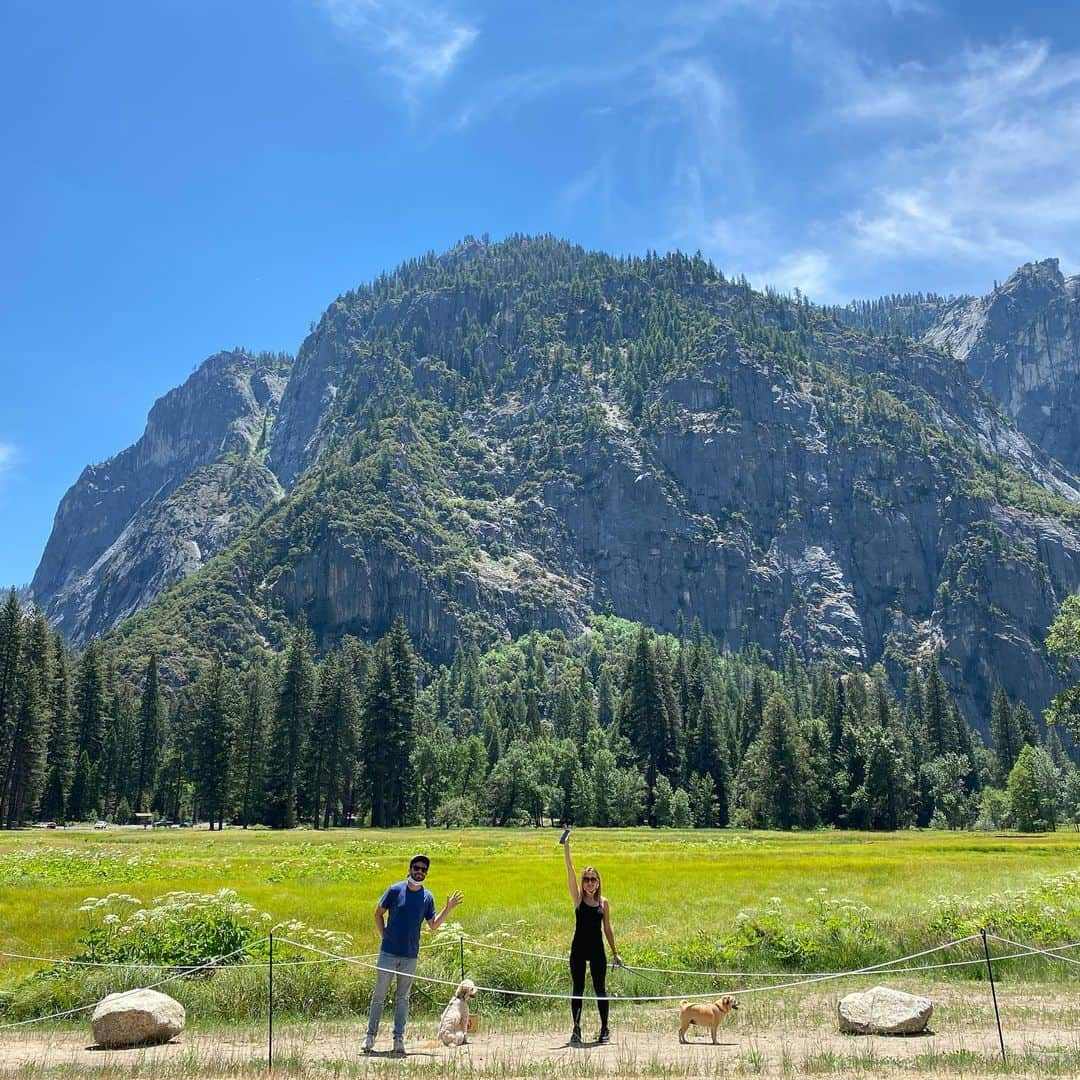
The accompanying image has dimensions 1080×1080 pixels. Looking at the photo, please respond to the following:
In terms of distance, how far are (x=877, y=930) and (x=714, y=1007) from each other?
1187 cm

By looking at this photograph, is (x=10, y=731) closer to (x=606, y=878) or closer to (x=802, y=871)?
(x=606, y=878)

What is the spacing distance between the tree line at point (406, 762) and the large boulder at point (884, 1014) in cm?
8233

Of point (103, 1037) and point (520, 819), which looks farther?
point (520, 819)

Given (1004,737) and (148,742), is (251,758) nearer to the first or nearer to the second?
(148,742)

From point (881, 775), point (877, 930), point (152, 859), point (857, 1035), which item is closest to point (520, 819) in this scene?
point (881, 775)

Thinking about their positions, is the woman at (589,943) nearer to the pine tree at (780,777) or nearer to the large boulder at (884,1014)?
the large boulder at (884,1014)

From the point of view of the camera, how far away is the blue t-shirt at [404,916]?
15.6 meters

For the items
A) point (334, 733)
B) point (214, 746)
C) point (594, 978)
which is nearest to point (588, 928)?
point (594, 978)

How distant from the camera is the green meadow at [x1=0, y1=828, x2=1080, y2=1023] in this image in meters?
19.9

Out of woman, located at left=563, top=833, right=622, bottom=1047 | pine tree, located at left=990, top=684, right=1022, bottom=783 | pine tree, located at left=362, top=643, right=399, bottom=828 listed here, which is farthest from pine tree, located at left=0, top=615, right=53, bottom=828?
pine tree, located at left=990, top=684, right=1022, bottom=783

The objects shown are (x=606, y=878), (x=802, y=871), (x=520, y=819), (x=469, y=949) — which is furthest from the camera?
(x=520, y=819)

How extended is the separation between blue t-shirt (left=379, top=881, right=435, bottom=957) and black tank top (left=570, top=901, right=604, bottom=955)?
261cm

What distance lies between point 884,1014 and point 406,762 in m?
86.4

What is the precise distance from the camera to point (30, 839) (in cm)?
6081
